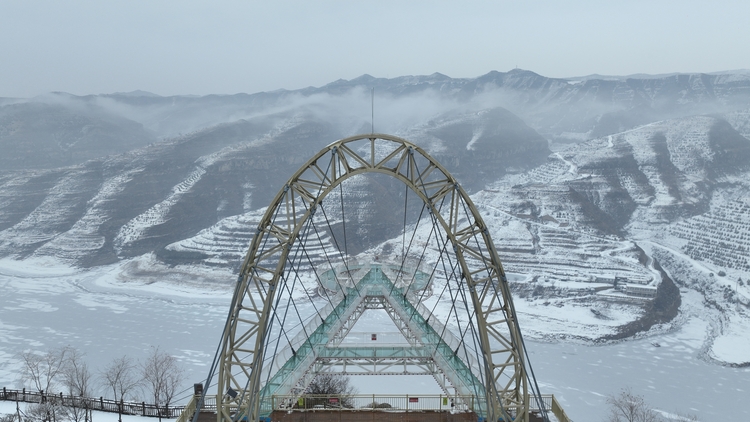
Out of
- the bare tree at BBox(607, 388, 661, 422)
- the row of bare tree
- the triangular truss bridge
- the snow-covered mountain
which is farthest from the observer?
the snow-covered mountain

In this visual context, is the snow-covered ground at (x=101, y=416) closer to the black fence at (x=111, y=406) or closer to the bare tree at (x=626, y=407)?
the black fence at (x=111, y=406)

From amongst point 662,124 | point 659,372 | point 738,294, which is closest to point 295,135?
point 662,124

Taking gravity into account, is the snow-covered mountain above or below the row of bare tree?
above

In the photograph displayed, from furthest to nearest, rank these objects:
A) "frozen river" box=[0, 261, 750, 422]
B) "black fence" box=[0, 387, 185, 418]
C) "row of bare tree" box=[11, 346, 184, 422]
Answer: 1. "frozen river" box=[0, 261, 750, 422]
2. "row of bare tree" box=[11, 346, 184, 422]
3. "black fence" box=[0, 387, 185, 418]

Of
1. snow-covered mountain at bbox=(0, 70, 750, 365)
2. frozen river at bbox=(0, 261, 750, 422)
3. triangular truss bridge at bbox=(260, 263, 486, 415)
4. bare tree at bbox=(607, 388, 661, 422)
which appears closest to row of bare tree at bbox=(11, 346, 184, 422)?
frozen river at bbox=(0, 261, 750, 422)

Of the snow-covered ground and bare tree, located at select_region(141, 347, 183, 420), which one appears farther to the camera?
bare tree, located at select_region(141, 347, 183, 420)

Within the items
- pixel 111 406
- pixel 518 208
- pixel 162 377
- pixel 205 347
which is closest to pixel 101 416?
pixel 111 406

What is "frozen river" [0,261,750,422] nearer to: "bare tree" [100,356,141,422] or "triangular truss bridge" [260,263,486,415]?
"bare tree" [100,356,141,422]
